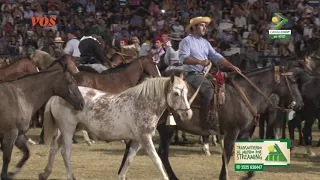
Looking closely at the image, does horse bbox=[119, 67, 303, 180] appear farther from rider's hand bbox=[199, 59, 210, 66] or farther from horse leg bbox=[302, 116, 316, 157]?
horse leg bbox=[302, 116, 316, 157]

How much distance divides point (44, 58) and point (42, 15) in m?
10.9

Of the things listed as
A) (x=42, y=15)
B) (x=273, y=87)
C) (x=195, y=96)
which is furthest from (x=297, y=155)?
(x=42, y=15)

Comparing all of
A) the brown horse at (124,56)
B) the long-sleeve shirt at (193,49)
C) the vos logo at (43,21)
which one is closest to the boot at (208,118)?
the long-sleeve shirt at (193,49)

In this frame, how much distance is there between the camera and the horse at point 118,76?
15.0 metres

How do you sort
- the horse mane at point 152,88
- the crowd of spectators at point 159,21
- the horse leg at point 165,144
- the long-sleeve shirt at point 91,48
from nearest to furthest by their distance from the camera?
the horse mane at point 152,88 < the horse leg at point 165,144 < the long-sleeve shirt at point 91,48 < the crowd of spectators at point 159,21

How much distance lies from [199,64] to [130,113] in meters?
1.55

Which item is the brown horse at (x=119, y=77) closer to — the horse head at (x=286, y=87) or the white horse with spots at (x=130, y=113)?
the horse head at (x=286, y=87)

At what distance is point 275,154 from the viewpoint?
35.3 ft

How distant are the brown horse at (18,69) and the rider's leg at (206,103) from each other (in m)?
5.69

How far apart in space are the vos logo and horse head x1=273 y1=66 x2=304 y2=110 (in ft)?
48.2

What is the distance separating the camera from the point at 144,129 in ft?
35.5

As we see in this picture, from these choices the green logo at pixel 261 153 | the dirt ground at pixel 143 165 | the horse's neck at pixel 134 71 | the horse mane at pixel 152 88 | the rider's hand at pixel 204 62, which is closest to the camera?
the green logo at pixel 261 153

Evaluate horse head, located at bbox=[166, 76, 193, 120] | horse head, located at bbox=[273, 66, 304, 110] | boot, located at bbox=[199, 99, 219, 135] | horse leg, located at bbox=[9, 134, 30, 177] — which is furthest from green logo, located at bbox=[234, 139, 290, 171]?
horse leg, located at bbox=[9, 134, 30, 177]

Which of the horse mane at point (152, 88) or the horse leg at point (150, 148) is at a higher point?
the horse mane at point (152, 88)
